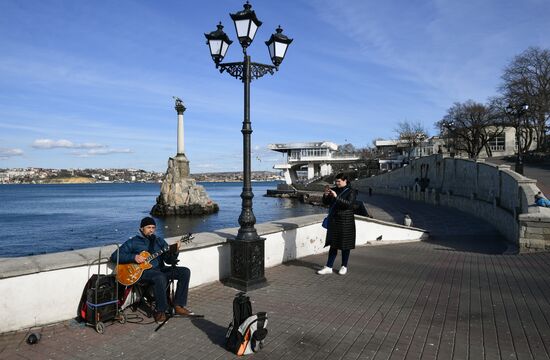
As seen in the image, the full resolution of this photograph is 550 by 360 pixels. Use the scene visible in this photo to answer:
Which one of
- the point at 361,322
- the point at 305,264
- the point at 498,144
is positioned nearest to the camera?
the point at 361,322

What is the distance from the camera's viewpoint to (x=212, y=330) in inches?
182

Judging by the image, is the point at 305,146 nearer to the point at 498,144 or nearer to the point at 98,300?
the point at 498,144

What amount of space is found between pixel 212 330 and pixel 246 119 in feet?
11.2

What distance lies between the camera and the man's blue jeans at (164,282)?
4.87 metres

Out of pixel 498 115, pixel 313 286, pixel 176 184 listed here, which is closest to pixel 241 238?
pixel 313 286

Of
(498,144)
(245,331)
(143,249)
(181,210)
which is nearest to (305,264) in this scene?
(143,249)

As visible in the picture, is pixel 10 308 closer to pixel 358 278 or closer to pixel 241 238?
pixel 241 238

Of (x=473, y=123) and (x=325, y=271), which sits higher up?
(x=473, y=123)

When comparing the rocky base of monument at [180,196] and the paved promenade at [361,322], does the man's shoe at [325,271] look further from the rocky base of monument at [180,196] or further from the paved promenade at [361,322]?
the rocky base of monument at [180,196]

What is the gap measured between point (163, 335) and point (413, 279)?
4.60 m

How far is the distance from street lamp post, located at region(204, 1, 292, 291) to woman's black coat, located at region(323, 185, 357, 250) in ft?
4.29

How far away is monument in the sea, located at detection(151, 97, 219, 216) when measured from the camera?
53312mm

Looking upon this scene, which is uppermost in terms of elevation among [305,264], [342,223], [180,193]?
[342,223]

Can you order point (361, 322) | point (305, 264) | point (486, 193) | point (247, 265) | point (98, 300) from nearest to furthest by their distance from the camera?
point (98, 300) < point (361, 322) < point (247, 265) < point (305, 264) < point (486, 193)
